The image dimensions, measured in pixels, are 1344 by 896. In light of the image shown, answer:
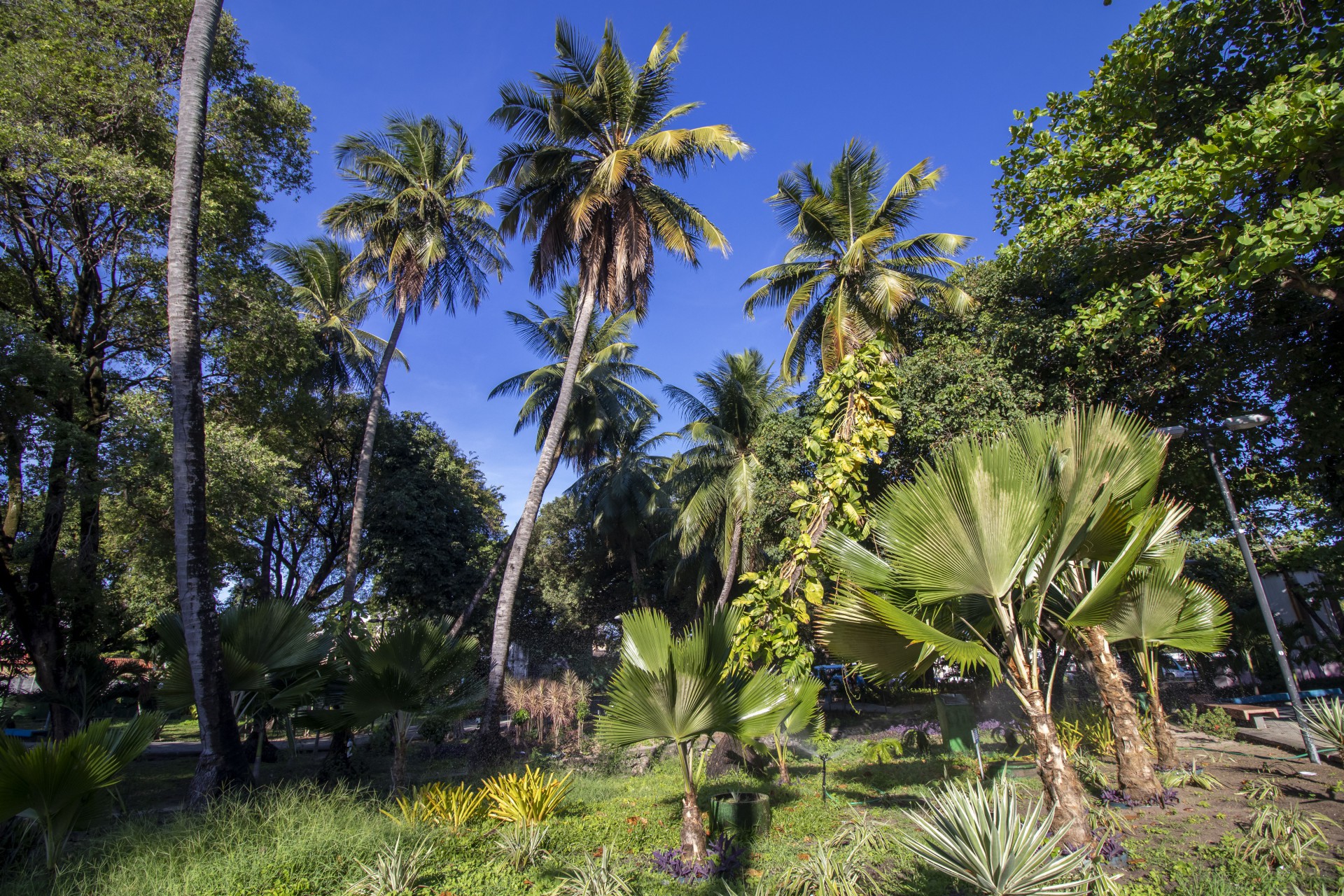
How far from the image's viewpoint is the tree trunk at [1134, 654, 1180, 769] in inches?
328

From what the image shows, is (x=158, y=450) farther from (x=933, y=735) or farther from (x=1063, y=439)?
(x=933, y=735)

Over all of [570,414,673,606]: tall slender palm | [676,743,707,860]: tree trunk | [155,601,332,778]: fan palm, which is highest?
[570,414,673,606]: tall slender palm

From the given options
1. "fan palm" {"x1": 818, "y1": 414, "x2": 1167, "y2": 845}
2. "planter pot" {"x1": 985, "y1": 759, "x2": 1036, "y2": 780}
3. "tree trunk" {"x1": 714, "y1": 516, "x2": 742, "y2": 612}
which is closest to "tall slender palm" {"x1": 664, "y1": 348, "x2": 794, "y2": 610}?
"tree trunk" {"x1": 714, "y1": 516, "x2": 742, "y2": 612}

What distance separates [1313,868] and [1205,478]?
9368 mm

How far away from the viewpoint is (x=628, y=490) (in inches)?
987

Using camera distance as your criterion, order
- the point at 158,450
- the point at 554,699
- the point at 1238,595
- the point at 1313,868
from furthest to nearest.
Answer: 1. the point at 1238,595
2. the point at 554,699
3. the point at 158,450
4. the point at 1313,868

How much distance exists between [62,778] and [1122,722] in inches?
414

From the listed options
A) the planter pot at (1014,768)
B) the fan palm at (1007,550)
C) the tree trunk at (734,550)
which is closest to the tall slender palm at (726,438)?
the tree trunk at (734,550)

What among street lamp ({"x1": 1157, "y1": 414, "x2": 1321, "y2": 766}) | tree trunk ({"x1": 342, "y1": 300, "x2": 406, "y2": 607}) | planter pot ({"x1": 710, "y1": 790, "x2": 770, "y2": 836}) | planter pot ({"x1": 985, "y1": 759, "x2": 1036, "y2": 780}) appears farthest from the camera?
tree trunk ({"x1": 342, "y1": 300, "x2": 406, "y2": 607})

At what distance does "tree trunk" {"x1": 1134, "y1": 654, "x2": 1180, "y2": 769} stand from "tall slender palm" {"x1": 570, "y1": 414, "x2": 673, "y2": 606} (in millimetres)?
17316

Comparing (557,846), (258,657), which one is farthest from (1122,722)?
(258,657)

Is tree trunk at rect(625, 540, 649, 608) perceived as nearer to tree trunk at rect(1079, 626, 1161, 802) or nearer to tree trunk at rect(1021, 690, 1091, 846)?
tree trunk at rect(1079, 626, 1161, 802)

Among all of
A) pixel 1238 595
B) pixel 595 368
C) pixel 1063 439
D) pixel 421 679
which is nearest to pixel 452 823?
pixel 421 679

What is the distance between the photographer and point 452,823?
7008 millimetres
